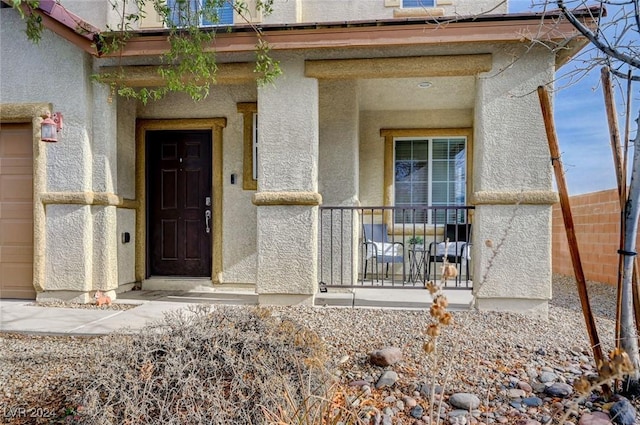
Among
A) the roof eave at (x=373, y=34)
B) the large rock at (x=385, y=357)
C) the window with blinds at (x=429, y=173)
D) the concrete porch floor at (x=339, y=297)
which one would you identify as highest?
the roof eave at (x=373, y=34)

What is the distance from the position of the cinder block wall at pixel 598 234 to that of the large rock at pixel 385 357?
5454 mm

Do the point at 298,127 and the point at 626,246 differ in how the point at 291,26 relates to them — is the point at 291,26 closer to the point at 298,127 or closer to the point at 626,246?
the point at 298,127

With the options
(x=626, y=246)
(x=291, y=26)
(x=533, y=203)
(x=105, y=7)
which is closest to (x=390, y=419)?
(x=626, y=246)

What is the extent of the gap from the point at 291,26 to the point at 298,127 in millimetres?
1198

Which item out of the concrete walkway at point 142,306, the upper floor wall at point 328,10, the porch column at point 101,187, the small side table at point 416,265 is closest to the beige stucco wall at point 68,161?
the porch column at point 101,187

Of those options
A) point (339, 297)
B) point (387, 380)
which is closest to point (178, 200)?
point (339, 297)

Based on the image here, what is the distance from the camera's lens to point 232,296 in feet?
19.0

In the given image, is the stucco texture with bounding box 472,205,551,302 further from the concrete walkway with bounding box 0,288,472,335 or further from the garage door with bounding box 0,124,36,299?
the garage door with bounding box 0,124,36,299

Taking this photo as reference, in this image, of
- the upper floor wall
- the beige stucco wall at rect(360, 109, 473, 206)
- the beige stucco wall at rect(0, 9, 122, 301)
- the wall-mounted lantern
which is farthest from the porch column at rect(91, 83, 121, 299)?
the beige stucco wall at rect(360, 109, 473, 206)

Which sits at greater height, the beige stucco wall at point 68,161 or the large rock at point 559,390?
the beige stucco wall at point 68,161

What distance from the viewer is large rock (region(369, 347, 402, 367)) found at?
9.95 feet

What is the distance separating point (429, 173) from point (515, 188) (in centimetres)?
314

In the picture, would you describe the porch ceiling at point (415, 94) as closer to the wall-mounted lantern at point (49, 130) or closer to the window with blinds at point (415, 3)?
the window with blinds at point (415, 3)

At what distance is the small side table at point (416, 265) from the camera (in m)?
6.22
